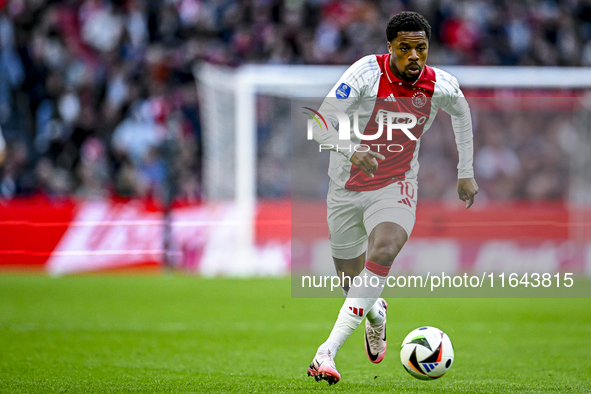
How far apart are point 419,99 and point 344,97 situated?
613 mm

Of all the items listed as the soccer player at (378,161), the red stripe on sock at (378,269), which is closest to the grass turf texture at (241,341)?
the soccer player at (378,161)

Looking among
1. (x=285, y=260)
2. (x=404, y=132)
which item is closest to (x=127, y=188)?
(x=285, y=260)

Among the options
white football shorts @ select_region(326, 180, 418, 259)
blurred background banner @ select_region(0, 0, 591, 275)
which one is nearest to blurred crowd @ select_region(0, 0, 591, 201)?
blurred background banner @ select_region(0, 0, 591, 275)

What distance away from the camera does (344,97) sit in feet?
16.4

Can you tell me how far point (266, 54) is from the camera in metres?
16.9

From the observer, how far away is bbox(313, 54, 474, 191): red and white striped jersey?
518 centimetres

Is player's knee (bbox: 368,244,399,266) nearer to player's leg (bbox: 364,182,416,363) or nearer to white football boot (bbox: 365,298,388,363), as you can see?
player's leg (bbox: 364,182,416,363)

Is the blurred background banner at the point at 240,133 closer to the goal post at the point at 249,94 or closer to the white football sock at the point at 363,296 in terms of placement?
the goal post at the point at 249,94

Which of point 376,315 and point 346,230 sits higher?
point 346,230

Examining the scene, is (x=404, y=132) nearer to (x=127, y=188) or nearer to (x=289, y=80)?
(x=289, y=80)

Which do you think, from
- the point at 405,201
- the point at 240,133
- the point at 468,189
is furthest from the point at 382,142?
the point at 240,133

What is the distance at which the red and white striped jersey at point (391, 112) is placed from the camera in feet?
17.0

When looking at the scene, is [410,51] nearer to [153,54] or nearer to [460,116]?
[460,116]

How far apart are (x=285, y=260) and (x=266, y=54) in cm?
529
